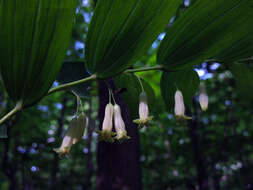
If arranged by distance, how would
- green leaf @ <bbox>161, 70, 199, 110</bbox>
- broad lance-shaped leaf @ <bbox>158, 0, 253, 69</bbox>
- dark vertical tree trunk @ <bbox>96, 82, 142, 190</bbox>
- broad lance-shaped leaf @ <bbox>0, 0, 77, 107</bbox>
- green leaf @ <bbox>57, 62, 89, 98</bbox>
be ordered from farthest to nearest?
dark vertical tree trunk @ <bbox>96, 82, 142, 190</bbox>, green leaf @ <bbox>161, 70, 199, 110</bbox>, green leaf @ <bbox>57, 62, 89, 98</bbox>, broad lance-shaped leaf @ <bbox>158, 0, 253, 69</bbox>, broad lance-shaped leaf @ <bbox>0, 0, 77, 107</bbox>

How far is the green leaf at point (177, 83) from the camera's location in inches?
52.8

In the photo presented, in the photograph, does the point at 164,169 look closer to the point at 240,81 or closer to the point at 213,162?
the point at 213,162

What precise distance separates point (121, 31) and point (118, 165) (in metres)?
2.02

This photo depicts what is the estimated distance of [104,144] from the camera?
108 inches

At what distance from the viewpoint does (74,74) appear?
1.17 meters

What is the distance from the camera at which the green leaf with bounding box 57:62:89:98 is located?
3.76 feet

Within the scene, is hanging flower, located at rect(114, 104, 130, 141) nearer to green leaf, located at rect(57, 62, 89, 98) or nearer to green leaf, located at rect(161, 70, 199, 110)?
green leaf, located at rect(57, 62, 89, 98)

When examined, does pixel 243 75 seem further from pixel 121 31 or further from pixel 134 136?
pixel 134 136

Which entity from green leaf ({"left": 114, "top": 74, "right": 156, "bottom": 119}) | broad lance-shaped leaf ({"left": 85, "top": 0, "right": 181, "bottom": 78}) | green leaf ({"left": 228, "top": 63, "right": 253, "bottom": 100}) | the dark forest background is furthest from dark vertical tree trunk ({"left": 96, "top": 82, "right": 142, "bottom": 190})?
broad lance-shaped leaf ({"left": 85, "top": 0, "right": 181, "bottom": 78})

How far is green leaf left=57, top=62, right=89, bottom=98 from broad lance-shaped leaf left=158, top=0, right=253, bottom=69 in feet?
1.39

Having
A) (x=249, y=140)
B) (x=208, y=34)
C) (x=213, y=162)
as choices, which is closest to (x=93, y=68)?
(x=208, y=34)

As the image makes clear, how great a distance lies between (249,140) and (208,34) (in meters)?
7.12

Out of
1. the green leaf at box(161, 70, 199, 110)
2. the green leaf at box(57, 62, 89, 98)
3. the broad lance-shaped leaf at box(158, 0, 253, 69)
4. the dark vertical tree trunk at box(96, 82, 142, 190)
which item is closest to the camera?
the broad lance-shaped leaf at box(158, 0, 253, 69)

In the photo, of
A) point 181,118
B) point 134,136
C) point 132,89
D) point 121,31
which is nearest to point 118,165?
point 134,136
